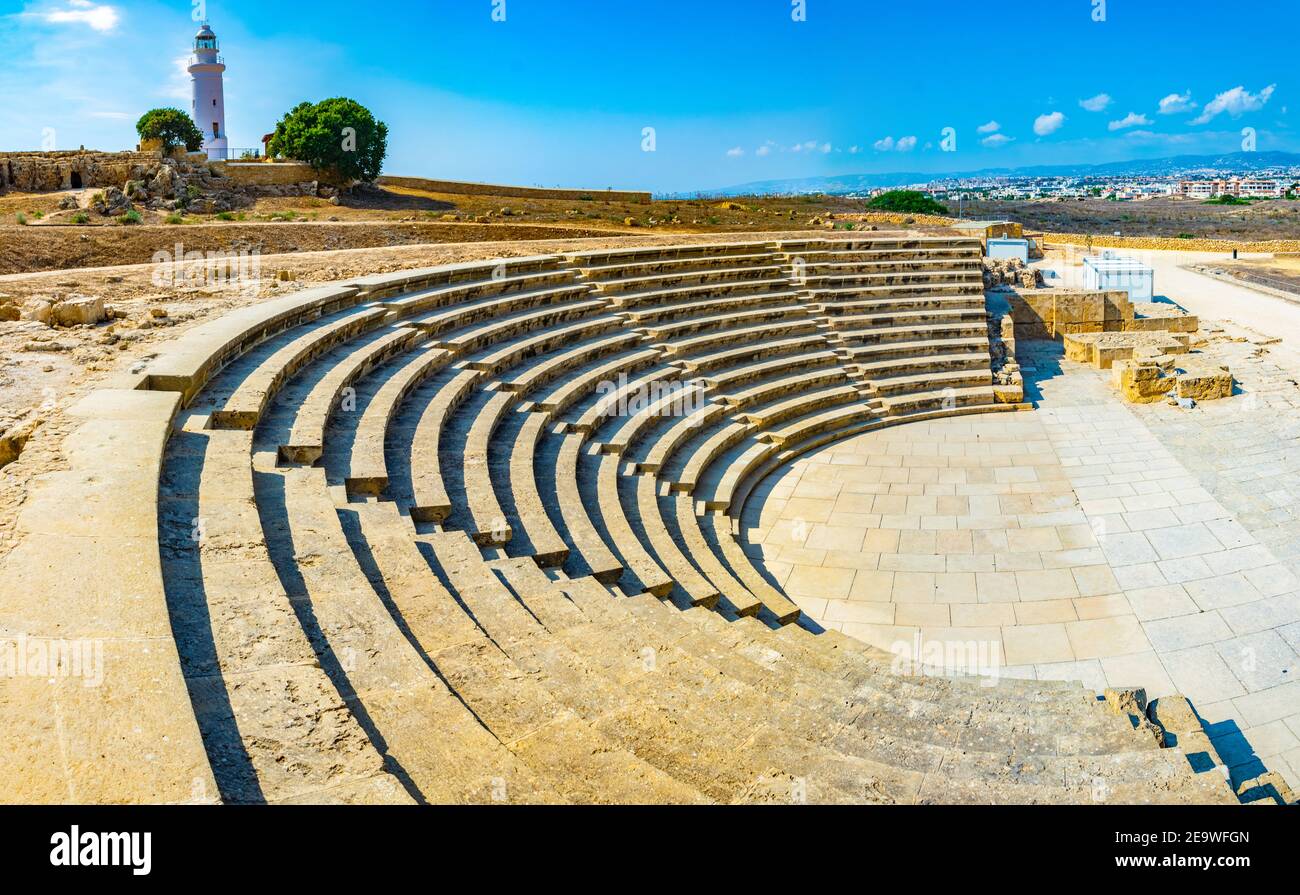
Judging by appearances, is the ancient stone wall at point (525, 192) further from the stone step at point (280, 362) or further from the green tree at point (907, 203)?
the stone step at point (280, 362)

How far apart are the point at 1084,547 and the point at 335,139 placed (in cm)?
3506

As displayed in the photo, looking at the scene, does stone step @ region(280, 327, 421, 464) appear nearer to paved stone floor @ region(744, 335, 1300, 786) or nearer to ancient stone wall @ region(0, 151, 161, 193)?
paved stone floor @ region(744, 335, 1300, 786)

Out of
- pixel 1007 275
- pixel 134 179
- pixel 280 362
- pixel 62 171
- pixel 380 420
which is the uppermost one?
pixel 62 171

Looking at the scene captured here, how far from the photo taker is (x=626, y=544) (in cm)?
829

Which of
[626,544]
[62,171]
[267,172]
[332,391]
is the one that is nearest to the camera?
[626,544]

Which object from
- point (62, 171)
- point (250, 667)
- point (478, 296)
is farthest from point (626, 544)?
point (62, 171)

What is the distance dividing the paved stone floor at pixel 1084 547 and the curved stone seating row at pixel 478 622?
3.32ft

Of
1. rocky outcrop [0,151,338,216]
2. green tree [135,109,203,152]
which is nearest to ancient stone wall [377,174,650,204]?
rocky outcrop [0,151,338,216]

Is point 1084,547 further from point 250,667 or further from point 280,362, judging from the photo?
point 280,362

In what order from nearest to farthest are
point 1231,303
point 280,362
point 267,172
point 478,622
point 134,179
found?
point 478,622, point 280,362, point 1231,303, point 134,179, point 267,172

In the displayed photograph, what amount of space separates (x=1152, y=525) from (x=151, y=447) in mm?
10407
